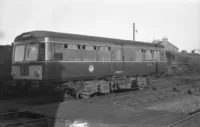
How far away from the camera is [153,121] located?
259 inches

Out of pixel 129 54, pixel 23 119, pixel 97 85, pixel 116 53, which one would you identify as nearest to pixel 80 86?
pixel 97 85

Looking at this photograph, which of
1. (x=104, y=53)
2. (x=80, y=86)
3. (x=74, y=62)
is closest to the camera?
(x=74, y=62)

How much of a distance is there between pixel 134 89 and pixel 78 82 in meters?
5.70

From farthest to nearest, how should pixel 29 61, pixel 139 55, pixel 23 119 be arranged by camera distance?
pixel 139 55 < pixel 29 61 < pixel 23 119

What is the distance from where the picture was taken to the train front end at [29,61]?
416 inches

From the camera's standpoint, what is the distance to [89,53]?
12.2 meters

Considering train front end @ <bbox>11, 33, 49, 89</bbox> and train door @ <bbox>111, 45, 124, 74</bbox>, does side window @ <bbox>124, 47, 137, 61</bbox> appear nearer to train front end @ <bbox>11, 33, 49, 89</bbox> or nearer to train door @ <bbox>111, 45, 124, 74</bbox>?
train door @ <bbox>111, 45, 124, 74</bbox>

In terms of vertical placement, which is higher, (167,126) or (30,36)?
(30,36)

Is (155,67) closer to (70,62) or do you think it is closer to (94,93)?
(94,93)

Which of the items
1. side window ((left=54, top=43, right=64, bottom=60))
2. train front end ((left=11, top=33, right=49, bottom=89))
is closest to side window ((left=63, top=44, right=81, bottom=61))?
side window ((left=54, top=43, right=64, bottom=60))

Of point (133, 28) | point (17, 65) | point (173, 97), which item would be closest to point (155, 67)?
point (173, 97)

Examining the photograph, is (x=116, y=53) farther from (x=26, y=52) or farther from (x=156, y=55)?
(x=26, y=52)

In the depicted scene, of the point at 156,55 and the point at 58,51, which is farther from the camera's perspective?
the point at 156,55

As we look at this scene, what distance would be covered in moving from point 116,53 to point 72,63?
3.36m
